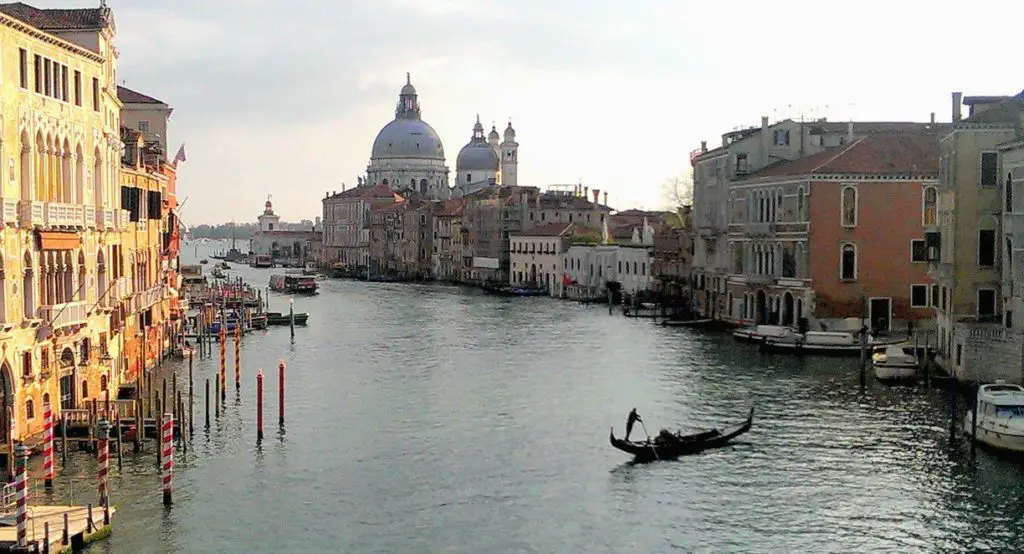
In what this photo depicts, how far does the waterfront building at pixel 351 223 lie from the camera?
292 ft

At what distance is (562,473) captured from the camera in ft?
51.4

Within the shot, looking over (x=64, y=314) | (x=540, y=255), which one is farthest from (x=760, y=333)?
(x=540, y=255)

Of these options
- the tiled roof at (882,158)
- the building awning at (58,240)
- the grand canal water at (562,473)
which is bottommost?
the grand canal water at (562,473)

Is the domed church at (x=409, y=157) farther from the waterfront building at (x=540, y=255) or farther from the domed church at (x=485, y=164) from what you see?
the waterfront building at (x=540, y=255)

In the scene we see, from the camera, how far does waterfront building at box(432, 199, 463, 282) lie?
7112cm

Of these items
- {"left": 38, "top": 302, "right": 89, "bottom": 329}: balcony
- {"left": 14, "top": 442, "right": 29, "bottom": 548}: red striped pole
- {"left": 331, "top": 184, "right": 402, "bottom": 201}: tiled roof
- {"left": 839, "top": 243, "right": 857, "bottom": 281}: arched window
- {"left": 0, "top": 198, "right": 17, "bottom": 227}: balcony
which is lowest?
{"left": 14, "top": 442, "right": 29, "bottom": 548}: red striped pole

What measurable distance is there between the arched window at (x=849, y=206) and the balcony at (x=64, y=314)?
19.2 meters

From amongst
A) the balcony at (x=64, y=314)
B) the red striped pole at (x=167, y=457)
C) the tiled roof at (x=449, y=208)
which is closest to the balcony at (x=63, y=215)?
the balcony at (x=64, y=314)

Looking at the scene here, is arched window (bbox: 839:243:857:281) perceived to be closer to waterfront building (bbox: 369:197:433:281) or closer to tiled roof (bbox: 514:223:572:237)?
tiled roof (bbox: 514:223:572:237)

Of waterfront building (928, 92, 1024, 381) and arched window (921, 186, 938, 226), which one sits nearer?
waterfront building (928, 92, 1024, 381)

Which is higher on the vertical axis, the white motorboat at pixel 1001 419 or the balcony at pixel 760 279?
the balcony at pixel 760 279

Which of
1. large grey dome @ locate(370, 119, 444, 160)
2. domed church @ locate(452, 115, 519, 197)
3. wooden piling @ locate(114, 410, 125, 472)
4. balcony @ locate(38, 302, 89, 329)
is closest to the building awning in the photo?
balcony @ locate(38, 302, 89, 329)

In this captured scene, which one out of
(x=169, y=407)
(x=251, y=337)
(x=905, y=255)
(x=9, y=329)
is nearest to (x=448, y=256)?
(x=251, y=337)

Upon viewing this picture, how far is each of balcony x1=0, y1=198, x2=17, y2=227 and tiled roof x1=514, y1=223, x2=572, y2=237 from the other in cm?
4206
